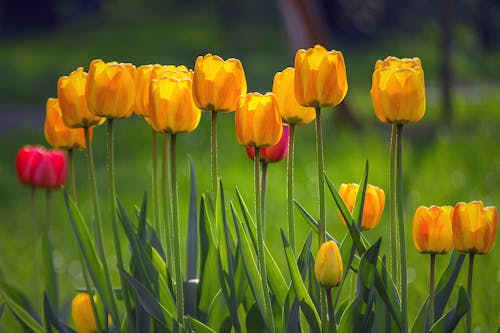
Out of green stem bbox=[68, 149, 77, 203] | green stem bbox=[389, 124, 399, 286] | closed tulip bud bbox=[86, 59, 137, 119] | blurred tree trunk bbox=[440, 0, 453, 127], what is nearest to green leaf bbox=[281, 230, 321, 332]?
green stem bbox=[389, 124, 399, 286]

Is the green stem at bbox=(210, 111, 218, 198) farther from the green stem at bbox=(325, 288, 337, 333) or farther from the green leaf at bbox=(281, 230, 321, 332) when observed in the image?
the green stem at bbox=(325, 288, 337, 333)

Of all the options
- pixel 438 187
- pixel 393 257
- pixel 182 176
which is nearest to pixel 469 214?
pixel 393 257

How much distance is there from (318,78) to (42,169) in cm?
137

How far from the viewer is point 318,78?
85.9 inches

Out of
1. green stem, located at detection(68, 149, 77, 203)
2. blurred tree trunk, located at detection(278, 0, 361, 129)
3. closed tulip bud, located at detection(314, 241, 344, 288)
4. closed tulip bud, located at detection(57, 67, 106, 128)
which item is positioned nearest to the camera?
closed tulip bud, located at detection(314, 241, 344, 288)

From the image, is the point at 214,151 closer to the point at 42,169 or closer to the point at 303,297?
the point at 303,297

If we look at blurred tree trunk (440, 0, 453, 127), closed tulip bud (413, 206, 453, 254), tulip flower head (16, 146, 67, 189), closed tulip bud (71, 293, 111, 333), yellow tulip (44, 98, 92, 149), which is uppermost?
blurred tree trunk (440, 0, 453, 127)

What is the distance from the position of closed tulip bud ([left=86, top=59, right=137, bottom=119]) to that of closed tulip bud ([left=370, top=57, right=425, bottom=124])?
62cm

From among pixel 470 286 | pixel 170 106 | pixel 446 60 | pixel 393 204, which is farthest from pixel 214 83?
pixel 446 60

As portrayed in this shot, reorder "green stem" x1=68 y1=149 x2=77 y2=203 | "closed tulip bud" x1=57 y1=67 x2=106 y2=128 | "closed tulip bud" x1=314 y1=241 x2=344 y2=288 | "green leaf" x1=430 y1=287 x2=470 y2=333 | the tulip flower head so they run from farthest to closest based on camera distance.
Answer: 1. the tulip flower head
2. "green stem" x1=68 y1=149 x2=77 y2=203
3. "closed tulip bud" x1=57 y1=67 x2=106 y2=128
4. "green leaf" x1=430 y1=287 x2=470 y2=333
5. "closed tulip bud" x1=314 y1=241 x2=344 y2=288

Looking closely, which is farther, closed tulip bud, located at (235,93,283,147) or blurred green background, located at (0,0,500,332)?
blurred green background, located at (0,0,500,332)

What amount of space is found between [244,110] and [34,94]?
1483cm

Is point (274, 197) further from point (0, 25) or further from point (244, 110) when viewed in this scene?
point (0, 25)

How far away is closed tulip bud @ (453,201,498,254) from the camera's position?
227 centimetres
